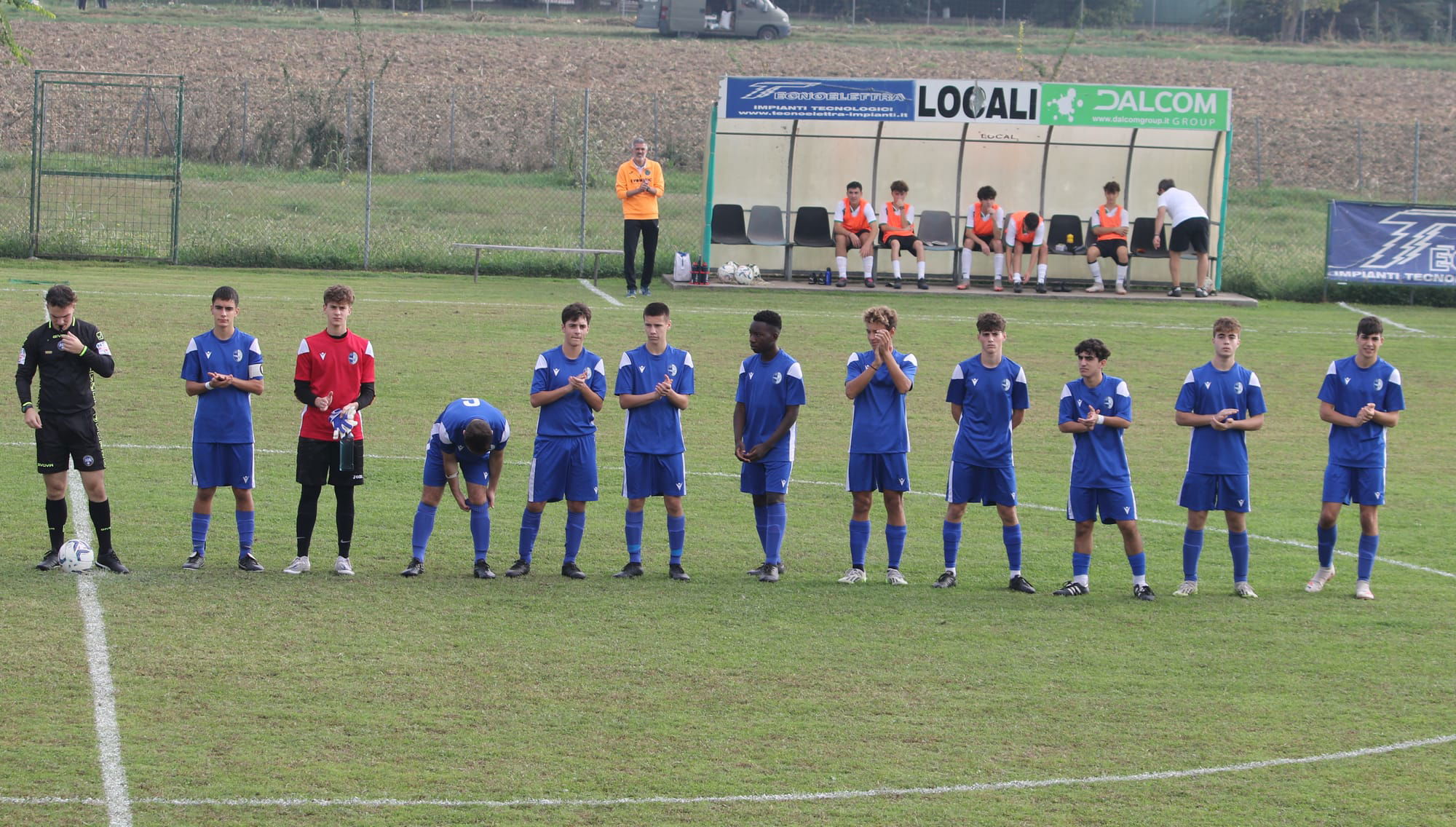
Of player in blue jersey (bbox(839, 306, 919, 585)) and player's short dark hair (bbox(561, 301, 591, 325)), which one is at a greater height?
player's short dark hair (bbox(561, 301, 591, 325))

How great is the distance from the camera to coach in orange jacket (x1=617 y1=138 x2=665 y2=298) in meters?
22.1

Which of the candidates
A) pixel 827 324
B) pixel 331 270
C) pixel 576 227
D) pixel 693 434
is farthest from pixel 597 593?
pixel 576 227

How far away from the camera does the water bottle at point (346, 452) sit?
9672 mm

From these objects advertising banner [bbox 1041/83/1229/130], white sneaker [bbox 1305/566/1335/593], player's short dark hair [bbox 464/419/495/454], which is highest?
advertising banner [bbox 1041/83/1229/130]

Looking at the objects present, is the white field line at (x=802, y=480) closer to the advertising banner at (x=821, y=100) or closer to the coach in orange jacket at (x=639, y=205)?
the coach in orange jacket at (x=639, y=205)

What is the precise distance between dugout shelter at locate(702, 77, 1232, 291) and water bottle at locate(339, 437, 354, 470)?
15371 millimetres

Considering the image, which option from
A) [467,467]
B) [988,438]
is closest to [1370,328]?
[988,438]

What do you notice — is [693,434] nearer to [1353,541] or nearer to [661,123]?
[1353,541]

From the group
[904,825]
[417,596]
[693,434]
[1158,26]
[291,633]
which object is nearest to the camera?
[904,825]

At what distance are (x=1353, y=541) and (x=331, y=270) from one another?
57.2 feet

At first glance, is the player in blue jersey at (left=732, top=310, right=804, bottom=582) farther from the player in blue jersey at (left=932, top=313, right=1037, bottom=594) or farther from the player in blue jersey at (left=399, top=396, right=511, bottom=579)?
the player in blue jersey at (left=399, top=396, right=511, bottom=579)

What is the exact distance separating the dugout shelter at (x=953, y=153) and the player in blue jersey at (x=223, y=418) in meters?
15.2

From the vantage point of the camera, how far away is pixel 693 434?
48.9 feet

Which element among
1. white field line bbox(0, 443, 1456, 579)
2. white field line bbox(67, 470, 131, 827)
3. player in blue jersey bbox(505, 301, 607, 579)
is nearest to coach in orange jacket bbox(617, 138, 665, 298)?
white field line bbox(0, 443, 1456, 579)
